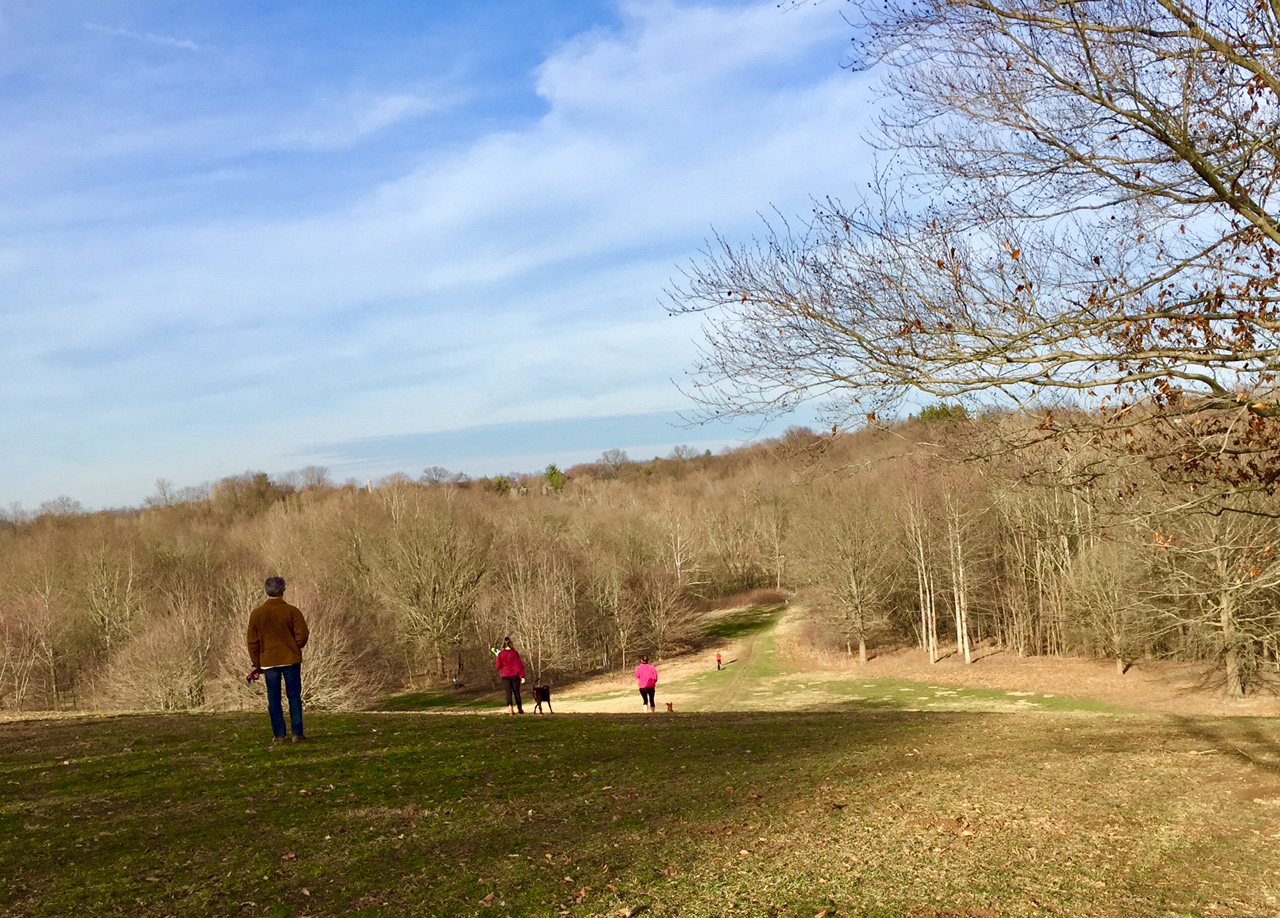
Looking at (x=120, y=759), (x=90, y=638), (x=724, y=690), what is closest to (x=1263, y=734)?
(x=120, y=759)

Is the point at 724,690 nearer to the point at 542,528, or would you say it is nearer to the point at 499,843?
the point at 542,528

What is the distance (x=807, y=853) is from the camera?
6.95 metres

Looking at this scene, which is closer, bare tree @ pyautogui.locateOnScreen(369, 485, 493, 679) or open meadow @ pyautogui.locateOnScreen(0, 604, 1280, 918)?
open meadow @ pyautogui.locateOnScreen(0, 604, 1280, 918)

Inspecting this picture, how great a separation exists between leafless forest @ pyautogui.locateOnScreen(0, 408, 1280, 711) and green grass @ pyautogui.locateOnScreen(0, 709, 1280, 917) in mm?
17580

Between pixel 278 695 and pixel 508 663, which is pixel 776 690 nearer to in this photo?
pixel 508 663

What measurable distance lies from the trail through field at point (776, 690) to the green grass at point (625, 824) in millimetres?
17858

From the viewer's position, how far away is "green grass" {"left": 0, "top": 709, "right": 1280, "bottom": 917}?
605cm

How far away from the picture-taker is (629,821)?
306 inches

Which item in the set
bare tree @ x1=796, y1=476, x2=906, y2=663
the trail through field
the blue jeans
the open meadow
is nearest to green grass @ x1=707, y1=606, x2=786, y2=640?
the trail through field

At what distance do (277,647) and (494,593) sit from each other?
145 feet

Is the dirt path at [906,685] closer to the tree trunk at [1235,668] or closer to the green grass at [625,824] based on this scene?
the tree trunk at [1235,668]

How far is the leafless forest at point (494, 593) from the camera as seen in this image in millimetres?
36031

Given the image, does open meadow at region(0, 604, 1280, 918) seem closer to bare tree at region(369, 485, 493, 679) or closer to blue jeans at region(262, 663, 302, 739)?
blue jeans at region(262, 663, 302, 739)

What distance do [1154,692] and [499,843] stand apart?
34452 millimetres
